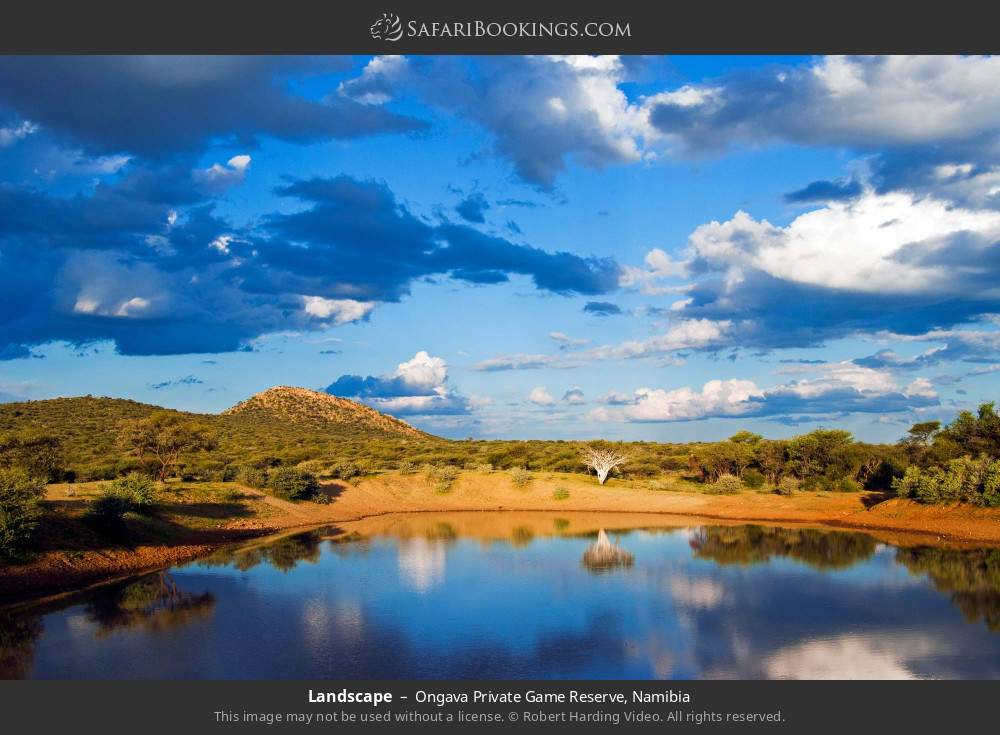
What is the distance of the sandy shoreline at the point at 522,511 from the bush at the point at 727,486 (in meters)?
2.97

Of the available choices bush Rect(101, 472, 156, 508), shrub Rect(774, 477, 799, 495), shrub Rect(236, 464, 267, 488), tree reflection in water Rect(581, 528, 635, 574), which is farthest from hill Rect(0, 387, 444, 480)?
shrub Rect(774, 477, 799, 495)

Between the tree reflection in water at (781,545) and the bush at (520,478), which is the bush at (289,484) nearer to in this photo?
the bush at (520,478)

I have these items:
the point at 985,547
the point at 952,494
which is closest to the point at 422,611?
the point at 985,547

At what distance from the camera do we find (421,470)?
210 ft

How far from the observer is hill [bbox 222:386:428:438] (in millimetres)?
123494

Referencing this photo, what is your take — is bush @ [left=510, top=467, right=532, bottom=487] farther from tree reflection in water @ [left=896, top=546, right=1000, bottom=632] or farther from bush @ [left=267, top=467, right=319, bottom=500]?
tree reflection in water @ [left=896, top=546, right=1000, bottom=632]

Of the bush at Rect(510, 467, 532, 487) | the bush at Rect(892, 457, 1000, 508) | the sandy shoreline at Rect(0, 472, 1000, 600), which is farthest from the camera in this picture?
the bush at Rect(510, 467, 532, 487)

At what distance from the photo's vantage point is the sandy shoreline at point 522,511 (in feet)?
88.6

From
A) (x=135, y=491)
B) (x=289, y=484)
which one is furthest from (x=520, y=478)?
(x=135, y=491)

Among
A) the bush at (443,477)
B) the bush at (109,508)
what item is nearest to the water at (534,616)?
the bush at (109,508)

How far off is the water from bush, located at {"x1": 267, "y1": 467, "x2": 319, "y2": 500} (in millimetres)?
14862

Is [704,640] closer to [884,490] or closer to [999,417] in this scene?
[999,417]

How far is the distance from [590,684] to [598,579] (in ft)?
38.7

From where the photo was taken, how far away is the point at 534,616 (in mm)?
20703
